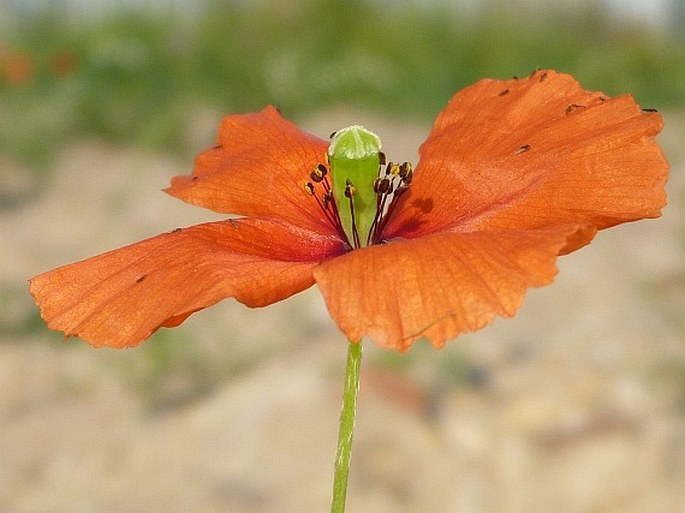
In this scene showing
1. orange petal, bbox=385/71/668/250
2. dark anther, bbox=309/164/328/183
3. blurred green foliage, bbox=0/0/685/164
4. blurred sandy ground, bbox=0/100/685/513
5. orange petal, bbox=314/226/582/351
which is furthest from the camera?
blurred green foliage, bbox=0/0/685/164

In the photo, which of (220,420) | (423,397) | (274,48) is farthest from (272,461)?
(274,48)

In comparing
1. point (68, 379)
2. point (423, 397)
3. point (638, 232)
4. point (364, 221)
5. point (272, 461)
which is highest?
point (638, 232)

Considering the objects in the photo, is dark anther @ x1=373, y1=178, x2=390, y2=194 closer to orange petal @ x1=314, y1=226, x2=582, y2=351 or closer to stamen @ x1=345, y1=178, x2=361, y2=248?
stamen @ x1=345, y1=178, x2=361, y2=248

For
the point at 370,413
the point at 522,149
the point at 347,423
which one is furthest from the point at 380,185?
the point at 370,413

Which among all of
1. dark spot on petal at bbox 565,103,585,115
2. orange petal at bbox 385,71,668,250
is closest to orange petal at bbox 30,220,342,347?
orange petal at bbox 385,71,668,250

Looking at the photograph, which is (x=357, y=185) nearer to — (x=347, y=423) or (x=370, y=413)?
(x=347, y=423)

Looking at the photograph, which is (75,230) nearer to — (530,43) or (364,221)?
(530,43)
